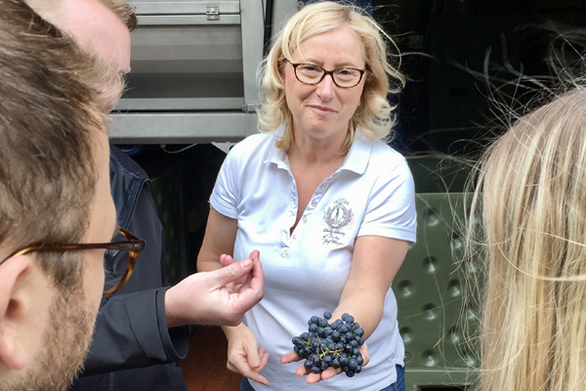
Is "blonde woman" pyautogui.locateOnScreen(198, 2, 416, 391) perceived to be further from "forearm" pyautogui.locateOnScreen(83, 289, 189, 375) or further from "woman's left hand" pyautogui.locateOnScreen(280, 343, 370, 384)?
"forearm" pyautogui.locateOnScreen(83, 289, 189, 375)

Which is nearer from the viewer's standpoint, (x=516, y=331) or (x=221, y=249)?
(x=516, y=331)

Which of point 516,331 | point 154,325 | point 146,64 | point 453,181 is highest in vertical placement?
point 146,64

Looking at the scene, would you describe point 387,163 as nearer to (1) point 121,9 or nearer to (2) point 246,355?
(2) point 246,355

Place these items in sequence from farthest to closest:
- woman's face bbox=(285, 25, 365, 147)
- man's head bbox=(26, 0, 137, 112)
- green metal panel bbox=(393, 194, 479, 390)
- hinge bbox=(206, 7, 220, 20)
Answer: green metal panel bbox=(393, 194, 479, 390), hinge bbox=(206, 7, 220, 20), woman's face bbox=(285, 25, 365, 147), man's head bbox=(26, 0, 137, 112)

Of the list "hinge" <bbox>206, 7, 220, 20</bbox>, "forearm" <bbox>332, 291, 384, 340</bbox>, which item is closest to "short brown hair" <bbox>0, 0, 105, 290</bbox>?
"forearm" <bbox>332, 291, 384, 340</bbox>

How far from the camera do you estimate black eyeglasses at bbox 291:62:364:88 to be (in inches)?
63.6

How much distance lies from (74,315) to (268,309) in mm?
954

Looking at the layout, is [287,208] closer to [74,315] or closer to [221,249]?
[221,249]

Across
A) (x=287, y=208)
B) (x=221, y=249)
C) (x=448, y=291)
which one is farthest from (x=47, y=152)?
(x=448, y=291)

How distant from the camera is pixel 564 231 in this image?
75cm

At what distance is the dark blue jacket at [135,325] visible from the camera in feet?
3.60

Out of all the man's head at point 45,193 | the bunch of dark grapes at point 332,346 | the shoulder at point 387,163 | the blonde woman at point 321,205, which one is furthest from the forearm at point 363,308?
the man's head at point 45,193

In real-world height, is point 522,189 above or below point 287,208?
above

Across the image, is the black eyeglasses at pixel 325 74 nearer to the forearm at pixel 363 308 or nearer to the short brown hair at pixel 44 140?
the forearm at pixel 363 308
